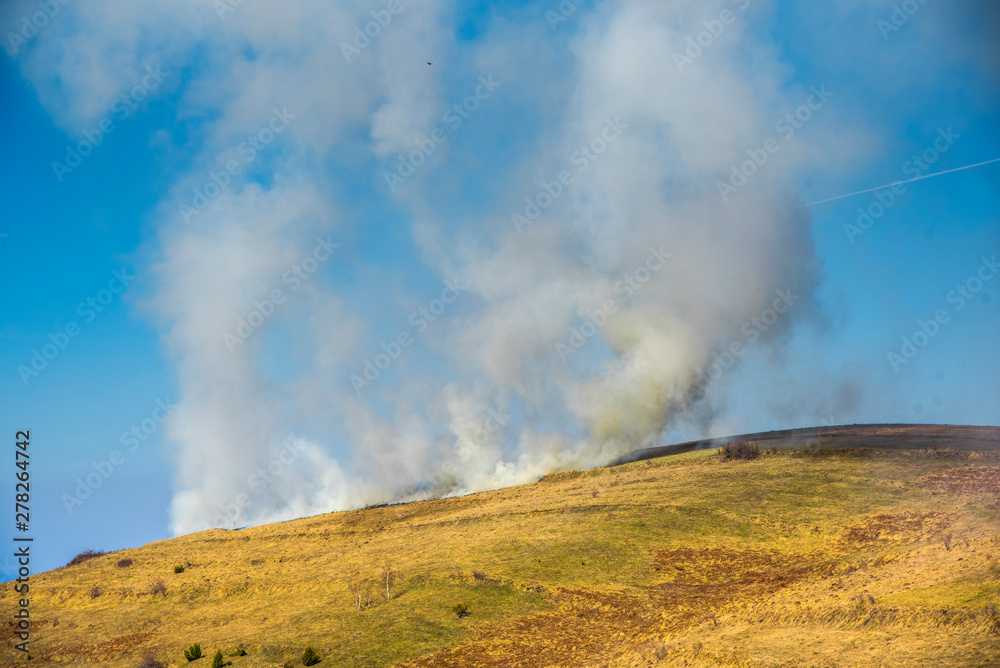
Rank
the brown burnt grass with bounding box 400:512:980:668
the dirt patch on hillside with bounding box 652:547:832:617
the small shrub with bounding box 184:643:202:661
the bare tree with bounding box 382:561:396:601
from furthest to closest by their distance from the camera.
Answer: the bare tree with bounding box 382:561:396:601
the small shrub with bounding box 184:643:202:661
the dirt patch on hillside with bounding box 652:547:832:617
the brown burnt grass with bounding box 400:512:980:668

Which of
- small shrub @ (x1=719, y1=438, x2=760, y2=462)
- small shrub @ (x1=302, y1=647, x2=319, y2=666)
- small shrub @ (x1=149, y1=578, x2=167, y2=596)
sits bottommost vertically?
small shrub @ (x1=302, y1=647, x2=319, y2=666)

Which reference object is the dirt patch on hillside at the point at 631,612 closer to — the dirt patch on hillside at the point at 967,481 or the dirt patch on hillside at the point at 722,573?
the dirt patch on hillside at the point at 722,573

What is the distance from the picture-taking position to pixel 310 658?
31188 mm

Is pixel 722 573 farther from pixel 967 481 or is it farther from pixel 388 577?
pixel 967 481

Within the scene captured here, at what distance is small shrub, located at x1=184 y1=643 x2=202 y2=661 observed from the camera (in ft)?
113

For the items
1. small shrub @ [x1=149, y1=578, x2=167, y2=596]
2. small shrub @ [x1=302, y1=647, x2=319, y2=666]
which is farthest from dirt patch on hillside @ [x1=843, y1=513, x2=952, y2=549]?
small shrub @ [x1=149, y1=578, x2=167, y2=596]

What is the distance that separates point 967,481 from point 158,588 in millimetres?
61235

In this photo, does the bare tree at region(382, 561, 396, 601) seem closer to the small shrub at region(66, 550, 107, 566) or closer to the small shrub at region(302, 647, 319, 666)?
the small shrub at region(302, 647, 319, 666)

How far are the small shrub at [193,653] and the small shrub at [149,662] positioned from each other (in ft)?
4.14

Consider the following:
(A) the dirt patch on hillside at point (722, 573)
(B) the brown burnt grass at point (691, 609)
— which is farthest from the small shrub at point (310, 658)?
(A) the dirt patch on hillside at point (722, 573)

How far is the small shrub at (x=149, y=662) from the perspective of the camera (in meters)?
33.9

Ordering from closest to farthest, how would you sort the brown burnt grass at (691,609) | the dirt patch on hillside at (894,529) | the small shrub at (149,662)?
the brown burnt grass at (691,609) → the small shrub at (149,662) → the dirt patch on hillside at (894,529)

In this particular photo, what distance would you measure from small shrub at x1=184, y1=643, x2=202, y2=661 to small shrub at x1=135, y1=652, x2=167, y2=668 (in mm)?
1261

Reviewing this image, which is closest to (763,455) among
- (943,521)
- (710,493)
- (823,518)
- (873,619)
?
(710,493)
